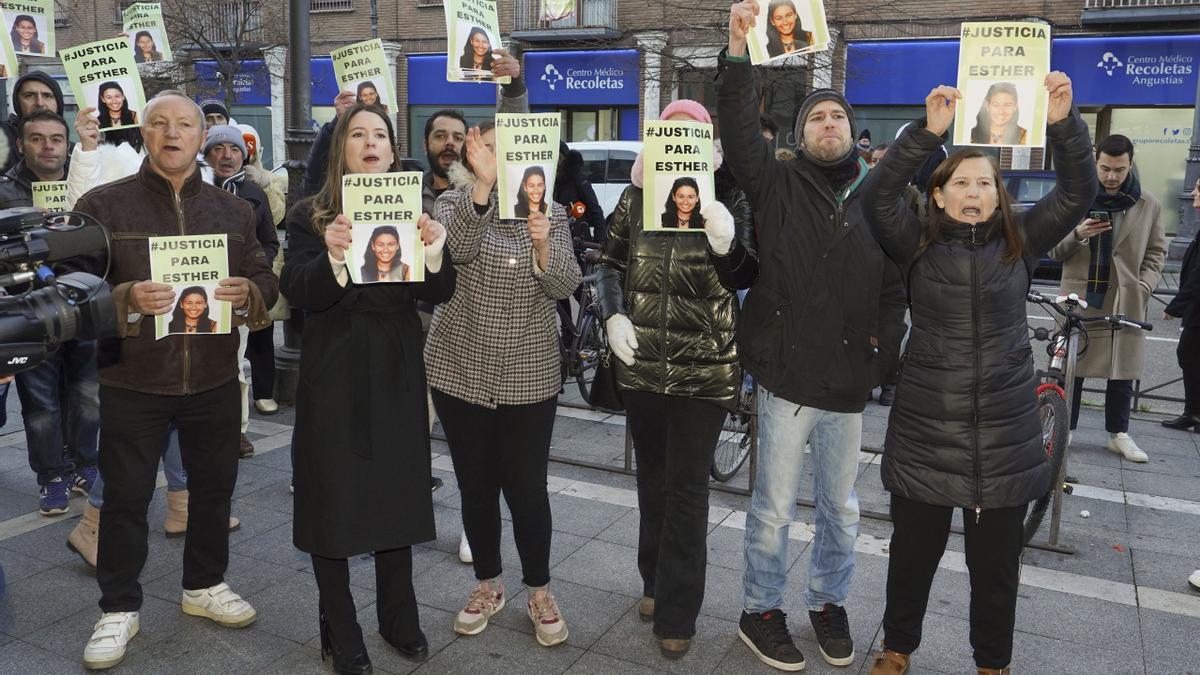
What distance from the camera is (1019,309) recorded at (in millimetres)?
3369

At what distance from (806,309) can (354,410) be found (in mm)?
1571

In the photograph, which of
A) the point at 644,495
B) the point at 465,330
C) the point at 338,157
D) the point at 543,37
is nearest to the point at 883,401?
the point at 644,495

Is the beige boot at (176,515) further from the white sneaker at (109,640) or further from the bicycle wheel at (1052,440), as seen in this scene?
the bicycle wheel at (1052,440)

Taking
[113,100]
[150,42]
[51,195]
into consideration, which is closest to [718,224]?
[51,195]

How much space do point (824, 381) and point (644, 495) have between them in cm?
86

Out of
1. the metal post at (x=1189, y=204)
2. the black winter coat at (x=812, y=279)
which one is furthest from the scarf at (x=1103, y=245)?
the metal post at (x=1189, y=204)

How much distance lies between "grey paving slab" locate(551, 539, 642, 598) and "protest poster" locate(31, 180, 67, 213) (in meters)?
2.88

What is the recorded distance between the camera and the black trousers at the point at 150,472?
142 inches

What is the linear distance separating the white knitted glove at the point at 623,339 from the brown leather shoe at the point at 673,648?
40.3 inches

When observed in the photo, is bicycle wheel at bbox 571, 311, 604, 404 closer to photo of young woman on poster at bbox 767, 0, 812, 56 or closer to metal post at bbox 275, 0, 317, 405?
metal post at bbox 275, 0, 317, 405

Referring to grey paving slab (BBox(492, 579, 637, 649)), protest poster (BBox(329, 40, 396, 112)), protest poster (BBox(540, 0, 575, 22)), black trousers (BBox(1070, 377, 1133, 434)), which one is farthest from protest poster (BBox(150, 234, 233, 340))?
protest poster (BBox(540, 0, 575, 22))

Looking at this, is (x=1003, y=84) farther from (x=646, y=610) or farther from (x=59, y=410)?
(x=59, y=410)

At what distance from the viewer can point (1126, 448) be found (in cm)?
643

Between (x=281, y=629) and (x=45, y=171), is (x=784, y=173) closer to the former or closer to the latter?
(x=281, y=629)
